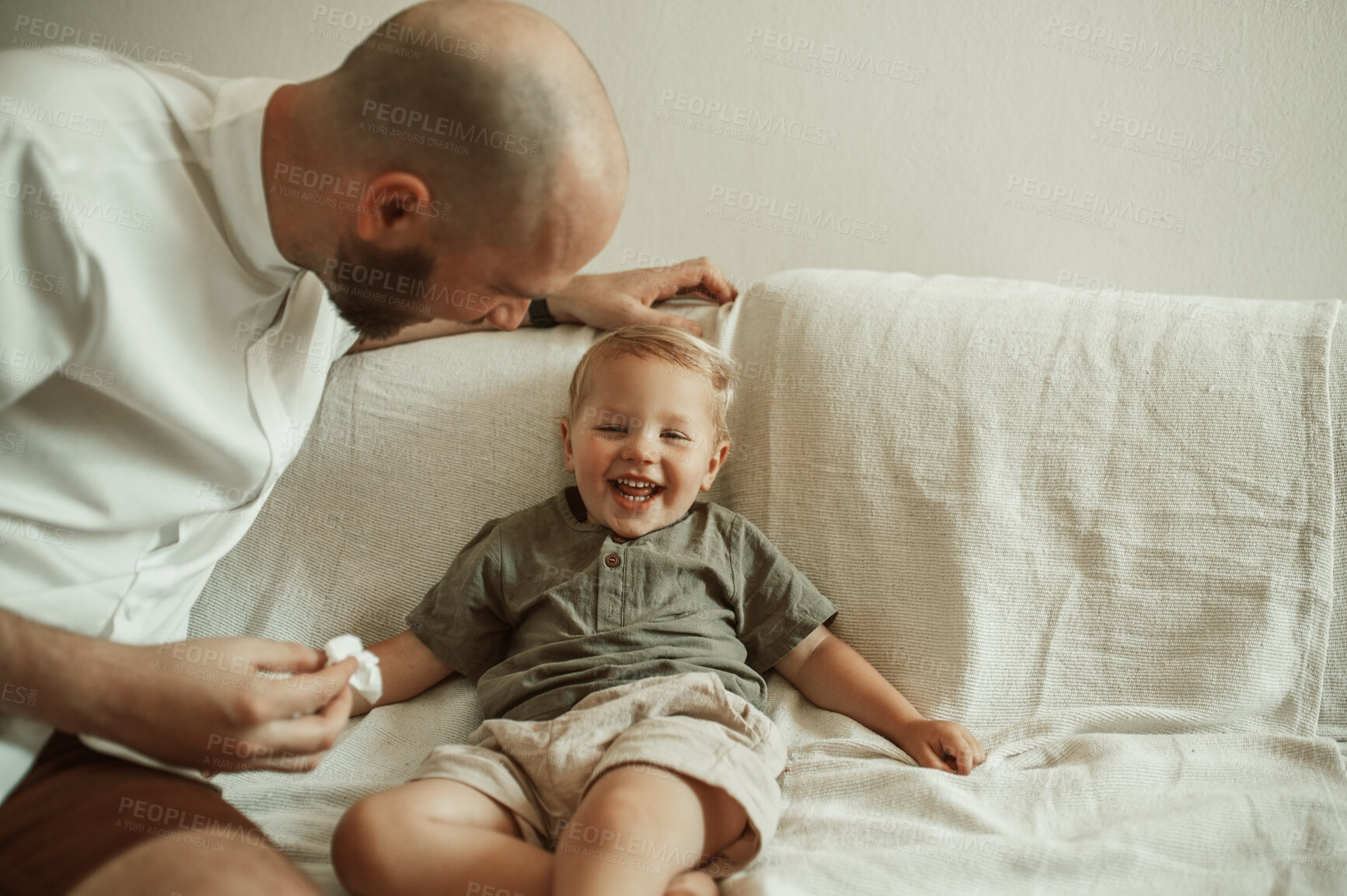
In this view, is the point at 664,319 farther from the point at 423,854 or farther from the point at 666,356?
the point at 423,854

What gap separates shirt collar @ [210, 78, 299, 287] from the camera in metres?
1.00

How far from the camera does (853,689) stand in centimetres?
126

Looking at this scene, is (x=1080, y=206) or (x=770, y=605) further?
(x=1080, y=206)

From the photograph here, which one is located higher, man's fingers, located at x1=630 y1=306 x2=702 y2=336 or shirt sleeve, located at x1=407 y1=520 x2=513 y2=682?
man's fingers, located at x1=630 y1=306 x2=702 y2=336

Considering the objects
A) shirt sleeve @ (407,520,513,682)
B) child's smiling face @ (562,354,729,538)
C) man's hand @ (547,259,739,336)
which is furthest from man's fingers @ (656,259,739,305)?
shirt sleeve @ (407,520,513,682)

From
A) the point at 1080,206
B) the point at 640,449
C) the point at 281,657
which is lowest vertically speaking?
the point at 281,657

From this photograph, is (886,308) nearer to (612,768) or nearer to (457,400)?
(457,400)

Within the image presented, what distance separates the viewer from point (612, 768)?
1016mm

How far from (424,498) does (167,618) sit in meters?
0.39

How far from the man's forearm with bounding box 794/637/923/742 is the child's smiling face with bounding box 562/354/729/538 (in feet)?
0.91

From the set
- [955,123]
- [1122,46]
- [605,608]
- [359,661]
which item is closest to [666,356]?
[605,608]

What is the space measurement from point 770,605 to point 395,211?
69cm

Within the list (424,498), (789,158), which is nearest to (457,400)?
(424,498)

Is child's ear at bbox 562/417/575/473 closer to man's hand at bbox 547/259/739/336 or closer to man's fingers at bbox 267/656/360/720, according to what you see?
man's hand at bbox 547/259/739/336
